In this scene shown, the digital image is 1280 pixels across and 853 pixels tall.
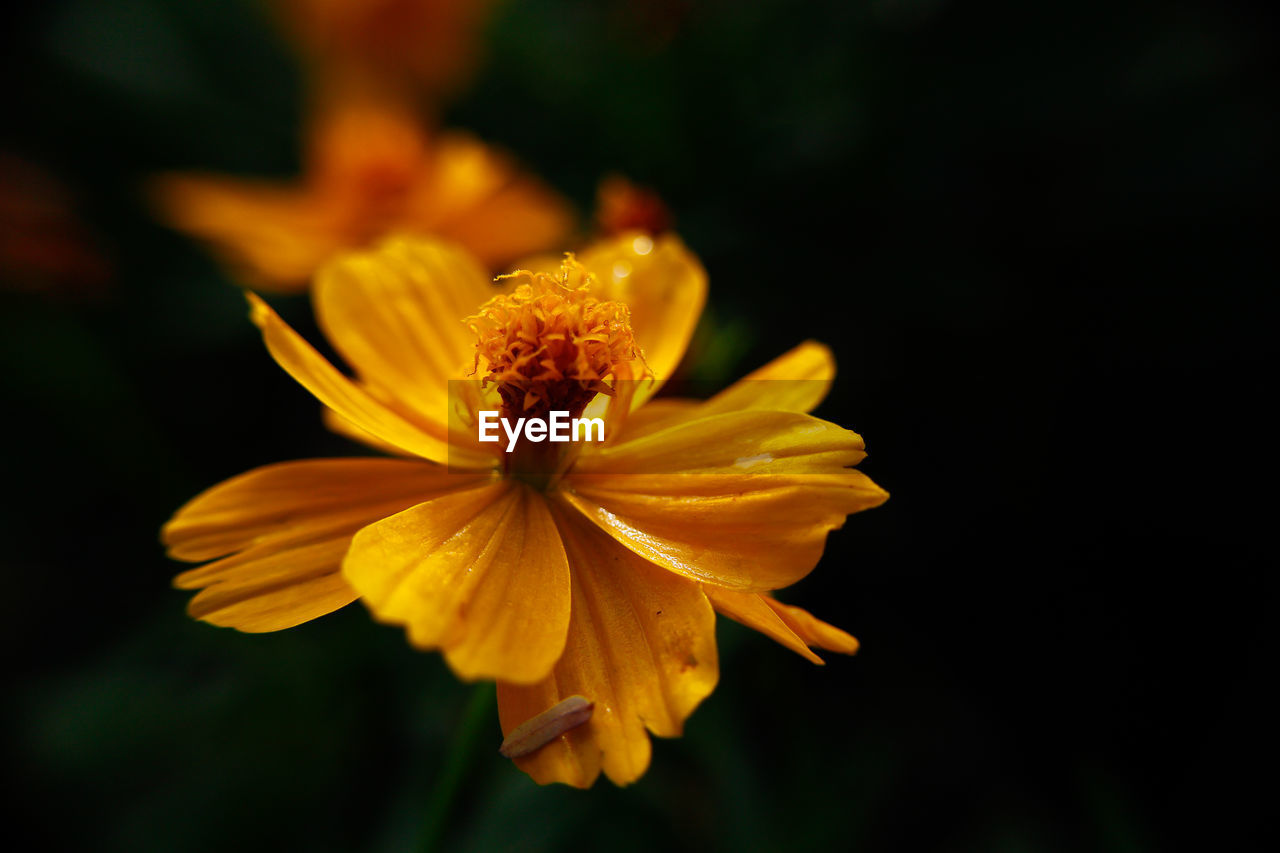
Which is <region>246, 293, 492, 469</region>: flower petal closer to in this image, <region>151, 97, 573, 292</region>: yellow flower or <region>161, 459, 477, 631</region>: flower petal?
<region>161, 459, 477, 631</region>: flower petal

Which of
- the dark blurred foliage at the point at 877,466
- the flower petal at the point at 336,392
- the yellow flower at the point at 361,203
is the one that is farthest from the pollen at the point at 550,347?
the yellow flower at the point at 361,203

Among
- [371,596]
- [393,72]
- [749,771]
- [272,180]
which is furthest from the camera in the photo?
[393,72]

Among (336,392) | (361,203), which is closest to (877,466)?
(336,392)

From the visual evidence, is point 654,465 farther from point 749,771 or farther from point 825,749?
point 825,749

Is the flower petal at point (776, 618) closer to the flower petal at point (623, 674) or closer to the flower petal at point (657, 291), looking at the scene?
the flower petal at point (623, 674)

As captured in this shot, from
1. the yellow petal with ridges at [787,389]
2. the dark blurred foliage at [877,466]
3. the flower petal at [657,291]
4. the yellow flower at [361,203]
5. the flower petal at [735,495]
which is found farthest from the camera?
the yellow flower at [361,203]

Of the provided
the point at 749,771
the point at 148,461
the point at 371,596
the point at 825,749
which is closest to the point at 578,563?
the point at 371,596

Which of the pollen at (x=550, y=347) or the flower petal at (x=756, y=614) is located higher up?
the pollen at (x=550, y=347)

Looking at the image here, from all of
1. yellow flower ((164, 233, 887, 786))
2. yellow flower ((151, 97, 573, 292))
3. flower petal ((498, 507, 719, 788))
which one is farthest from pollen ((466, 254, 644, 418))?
yellow flower ((151, 97, 573, 292))
